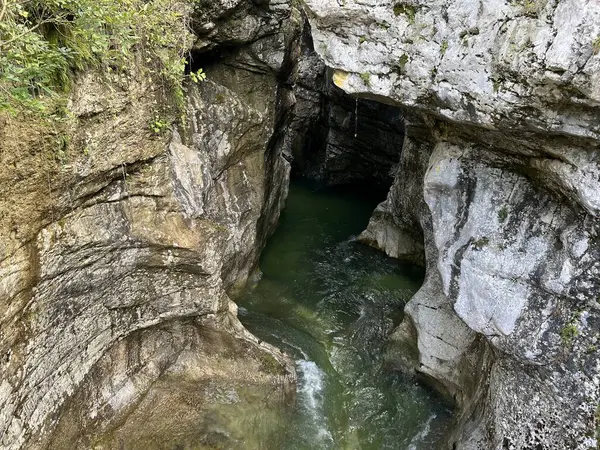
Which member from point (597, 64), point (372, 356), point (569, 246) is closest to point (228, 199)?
point (372, 356)

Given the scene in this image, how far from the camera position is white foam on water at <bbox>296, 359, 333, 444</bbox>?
300 inches

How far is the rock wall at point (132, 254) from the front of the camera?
198 inches

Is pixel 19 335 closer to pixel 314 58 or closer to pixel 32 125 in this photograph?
pixel 32 125

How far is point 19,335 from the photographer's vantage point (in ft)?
16.7

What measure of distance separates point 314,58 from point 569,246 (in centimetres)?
1439

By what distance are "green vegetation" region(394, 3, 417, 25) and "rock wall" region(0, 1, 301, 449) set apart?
11.3ft

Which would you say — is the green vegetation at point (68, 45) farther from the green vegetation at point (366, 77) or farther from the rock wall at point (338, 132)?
the rock wall at point (338, 132)

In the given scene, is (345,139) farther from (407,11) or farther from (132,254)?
(132,254)

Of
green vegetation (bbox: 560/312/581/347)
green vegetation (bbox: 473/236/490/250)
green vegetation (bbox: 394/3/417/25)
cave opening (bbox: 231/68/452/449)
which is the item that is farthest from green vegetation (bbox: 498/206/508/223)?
cave opening (bbox: 231/68/452/449)

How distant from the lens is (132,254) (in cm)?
627

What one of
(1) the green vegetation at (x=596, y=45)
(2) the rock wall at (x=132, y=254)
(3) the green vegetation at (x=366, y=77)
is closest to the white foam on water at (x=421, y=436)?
(2) the rock wall at (x=132, y=254)

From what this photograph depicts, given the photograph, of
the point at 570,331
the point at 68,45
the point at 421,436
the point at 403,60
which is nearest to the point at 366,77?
the point at 403,60

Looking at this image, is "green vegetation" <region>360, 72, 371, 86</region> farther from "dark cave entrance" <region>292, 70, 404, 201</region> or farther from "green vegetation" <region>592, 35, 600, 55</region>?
"dark cave entrance" <region>292, 70, 404, 201</region>

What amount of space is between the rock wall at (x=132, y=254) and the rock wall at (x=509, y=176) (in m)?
2.87
